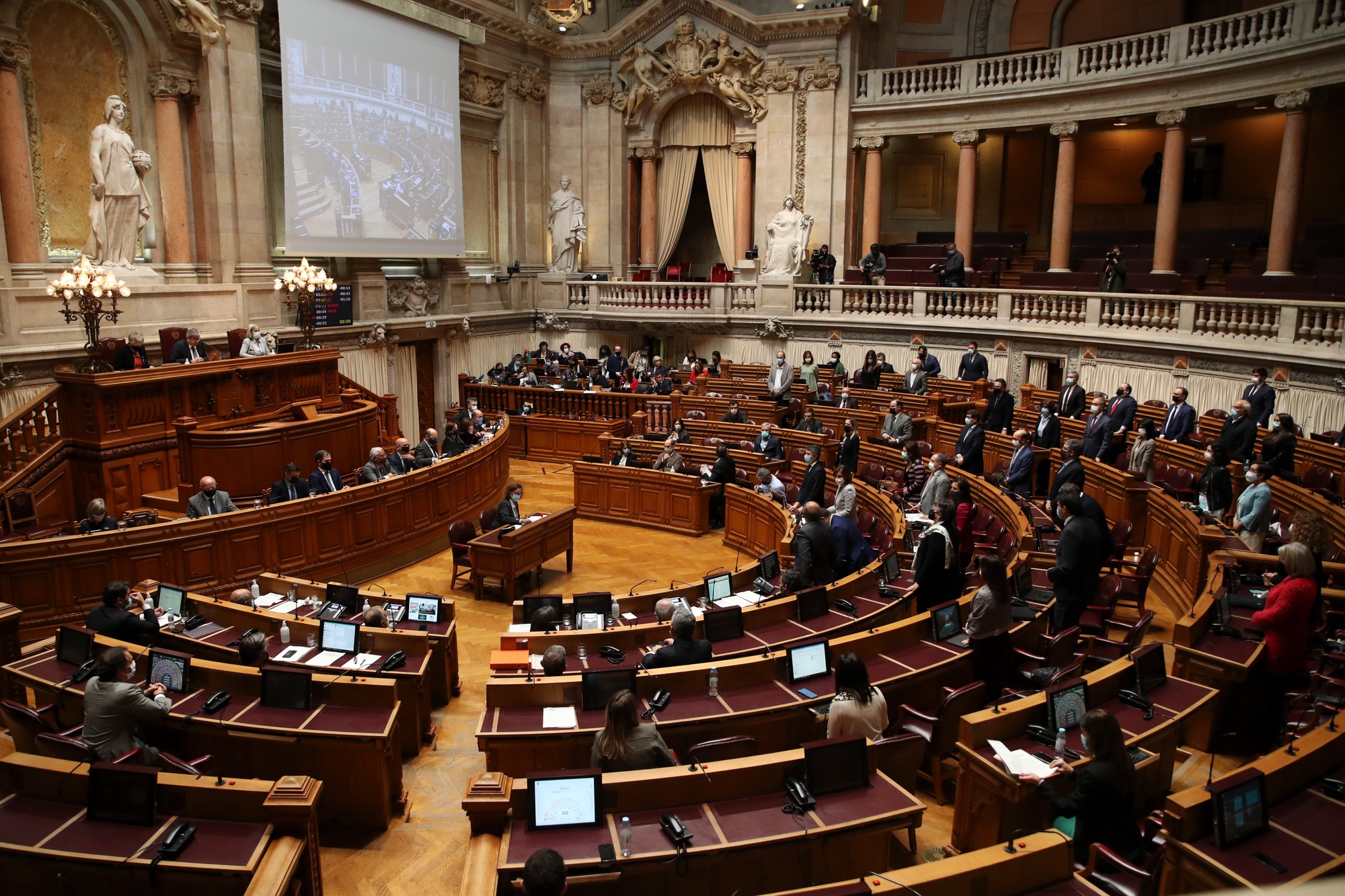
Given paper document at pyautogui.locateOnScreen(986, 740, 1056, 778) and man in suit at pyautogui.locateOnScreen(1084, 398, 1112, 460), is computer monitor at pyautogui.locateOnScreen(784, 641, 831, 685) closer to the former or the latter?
paper document at pyautogui.locateOnScreen(986, 740, 1056, 778)

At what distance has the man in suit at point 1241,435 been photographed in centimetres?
1106

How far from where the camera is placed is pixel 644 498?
1475 cm

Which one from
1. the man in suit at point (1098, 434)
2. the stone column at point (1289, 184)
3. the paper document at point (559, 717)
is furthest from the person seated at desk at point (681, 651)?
the stone column at point (1289, 184)

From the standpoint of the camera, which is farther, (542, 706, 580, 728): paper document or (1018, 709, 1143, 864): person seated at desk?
(542, 706, 580, 728): paper document

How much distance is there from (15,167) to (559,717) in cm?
1260

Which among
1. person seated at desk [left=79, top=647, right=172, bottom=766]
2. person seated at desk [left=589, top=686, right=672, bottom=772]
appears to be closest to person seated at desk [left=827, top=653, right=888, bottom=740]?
person seated at desk [left=589, top=686, right=672, bottom=772]

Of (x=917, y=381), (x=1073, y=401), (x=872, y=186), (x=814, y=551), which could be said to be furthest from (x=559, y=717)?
(x=872, y=186)

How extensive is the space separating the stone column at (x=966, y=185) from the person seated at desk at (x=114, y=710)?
19.2 metres

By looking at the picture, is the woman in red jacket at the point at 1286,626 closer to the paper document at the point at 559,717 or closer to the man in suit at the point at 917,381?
the paper document at the point at 559,717

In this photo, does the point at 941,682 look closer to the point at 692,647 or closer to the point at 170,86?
the point at 692,647

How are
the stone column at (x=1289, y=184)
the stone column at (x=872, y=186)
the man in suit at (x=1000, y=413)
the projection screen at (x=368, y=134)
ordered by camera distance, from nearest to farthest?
the man in suit at (x=1000, y=413) → the stone column at (x=1289, y=184) → the projection screen at (x=368, y=134) → the stone column at (x=872, y=186)

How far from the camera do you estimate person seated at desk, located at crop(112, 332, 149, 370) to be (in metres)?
11.7

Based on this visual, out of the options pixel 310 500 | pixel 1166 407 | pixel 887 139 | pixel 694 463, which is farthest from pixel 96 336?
pixel 887 139

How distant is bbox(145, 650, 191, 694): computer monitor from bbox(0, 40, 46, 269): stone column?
9.69m
